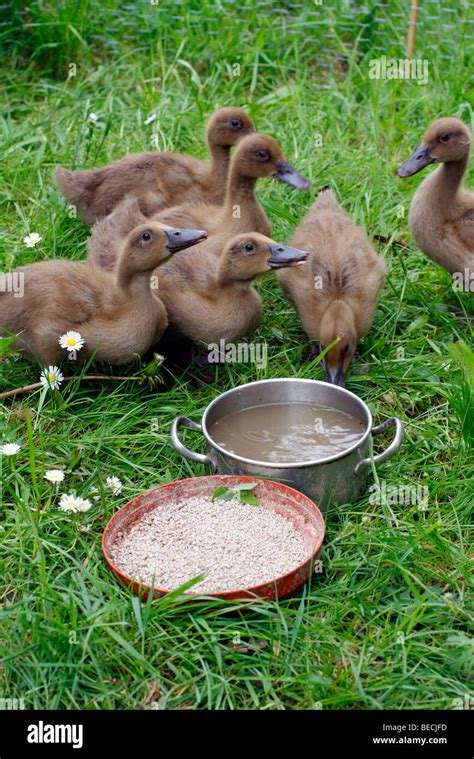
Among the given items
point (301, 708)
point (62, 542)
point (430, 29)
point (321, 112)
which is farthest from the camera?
point (430, 29)

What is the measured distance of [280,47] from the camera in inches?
287

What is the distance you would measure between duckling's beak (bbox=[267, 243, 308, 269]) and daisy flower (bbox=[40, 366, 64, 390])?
42.3 inches

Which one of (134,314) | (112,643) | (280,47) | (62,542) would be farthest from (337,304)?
(280,47)

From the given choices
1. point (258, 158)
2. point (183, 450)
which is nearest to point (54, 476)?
point (183, 450)

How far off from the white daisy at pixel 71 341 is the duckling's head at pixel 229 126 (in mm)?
1720

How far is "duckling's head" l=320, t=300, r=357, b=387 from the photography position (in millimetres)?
4457

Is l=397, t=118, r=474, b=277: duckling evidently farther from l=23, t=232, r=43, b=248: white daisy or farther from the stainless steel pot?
l=23, t=232, r=43, b=248: white daisy

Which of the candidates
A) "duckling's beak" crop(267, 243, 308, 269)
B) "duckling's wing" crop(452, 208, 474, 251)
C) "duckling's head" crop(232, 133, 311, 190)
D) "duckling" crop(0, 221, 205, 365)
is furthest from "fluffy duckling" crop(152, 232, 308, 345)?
"duckling's wing" crop(452, 208, 474, 251)

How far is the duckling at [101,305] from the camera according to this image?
4.38 m

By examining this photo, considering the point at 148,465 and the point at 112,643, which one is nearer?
the point at 112,643

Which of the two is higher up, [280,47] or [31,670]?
[280,47]

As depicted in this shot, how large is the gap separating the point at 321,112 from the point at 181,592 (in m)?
4.30

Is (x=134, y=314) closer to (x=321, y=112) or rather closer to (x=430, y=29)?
(x=321, y=112)

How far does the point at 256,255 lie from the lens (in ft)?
14.7
